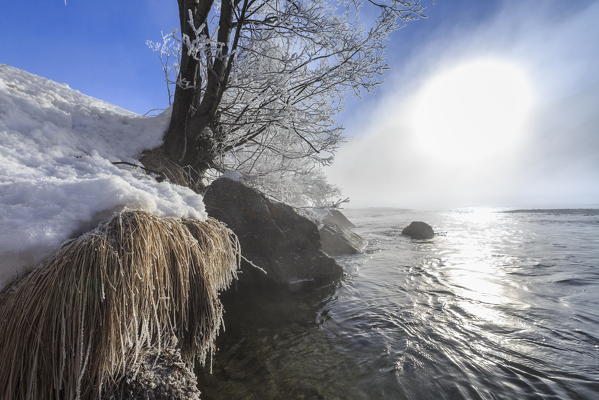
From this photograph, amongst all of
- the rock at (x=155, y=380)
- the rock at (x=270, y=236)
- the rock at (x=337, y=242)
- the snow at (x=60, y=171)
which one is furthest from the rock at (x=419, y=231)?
the rock at (x=155, y=380)

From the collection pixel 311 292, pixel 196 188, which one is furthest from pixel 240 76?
pixel 311 292

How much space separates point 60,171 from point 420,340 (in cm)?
476

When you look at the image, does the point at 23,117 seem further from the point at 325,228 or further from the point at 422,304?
the point at 325,228

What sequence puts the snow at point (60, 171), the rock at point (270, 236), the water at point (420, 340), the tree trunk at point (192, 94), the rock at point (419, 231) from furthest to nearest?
the rock at point (419, 231) < the rock at point (270, 236) < the tree trunk at point (192, 94) < the water at point (420, 340) < the snow at point (60, 171)

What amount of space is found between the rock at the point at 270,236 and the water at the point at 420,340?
63 cm

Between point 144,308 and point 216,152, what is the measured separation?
4.05 metres

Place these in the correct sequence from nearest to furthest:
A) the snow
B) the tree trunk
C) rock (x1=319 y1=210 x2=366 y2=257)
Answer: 1. the snow
2. the tree trunk
3. rock (x1=319 y1=210 x2=366 y2=257)

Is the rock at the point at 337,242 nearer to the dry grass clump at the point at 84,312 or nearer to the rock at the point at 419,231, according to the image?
the rock at the point at 419,231

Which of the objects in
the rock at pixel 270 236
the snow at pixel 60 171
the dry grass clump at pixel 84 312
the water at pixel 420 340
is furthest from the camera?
the rock at pixel 270 236

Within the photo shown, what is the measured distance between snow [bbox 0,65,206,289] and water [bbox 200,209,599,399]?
213 centimetres

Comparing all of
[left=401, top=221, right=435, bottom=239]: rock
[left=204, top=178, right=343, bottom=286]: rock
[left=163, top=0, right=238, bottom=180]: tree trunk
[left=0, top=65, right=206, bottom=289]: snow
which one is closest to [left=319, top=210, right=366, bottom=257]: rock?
[left=204, top=178, right=343, bottom=286]: rock

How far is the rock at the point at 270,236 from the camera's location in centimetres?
588

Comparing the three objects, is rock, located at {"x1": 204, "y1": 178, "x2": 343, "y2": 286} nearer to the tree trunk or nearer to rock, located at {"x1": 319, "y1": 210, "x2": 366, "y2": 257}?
the tree trunk

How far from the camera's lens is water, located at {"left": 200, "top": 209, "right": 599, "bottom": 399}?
284 centimetres
